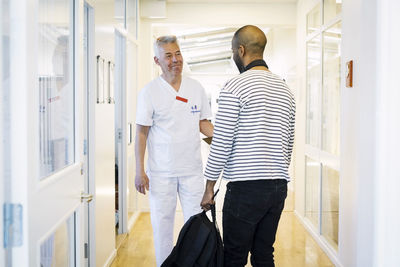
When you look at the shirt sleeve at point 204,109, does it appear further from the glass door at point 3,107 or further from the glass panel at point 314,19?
the glass panel at point 314,19

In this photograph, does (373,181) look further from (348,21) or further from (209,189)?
(348,21)

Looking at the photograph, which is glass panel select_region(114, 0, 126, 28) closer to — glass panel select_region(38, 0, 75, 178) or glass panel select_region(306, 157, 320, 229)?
glass panel select_region(38, 0, 75, 178)

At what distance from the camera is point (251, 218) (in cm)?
198

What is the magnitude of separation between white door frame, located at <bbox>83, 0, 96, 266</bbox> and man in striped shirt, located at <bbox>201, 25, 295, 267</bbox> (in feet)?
4.11

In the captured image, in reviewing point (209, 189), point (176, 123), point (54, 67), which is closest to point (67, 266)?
point (209, 189)

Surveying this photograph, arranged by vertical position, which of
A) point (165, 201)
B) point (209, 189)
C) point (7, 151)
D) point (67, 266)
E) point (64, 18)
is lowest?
point (67, 266)

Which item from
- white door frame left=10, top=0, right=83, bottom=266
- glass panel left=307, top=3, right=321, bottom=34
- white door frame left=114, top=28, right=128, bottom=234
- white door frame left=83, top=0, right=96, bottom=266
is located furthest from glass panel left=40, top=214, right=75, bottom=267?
glass panel left=307, top=3, right=321, bottom=34

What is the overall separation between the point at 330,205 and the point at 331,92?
1020 mm

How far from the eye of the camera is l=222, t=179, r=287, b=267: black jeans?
6.40 ft

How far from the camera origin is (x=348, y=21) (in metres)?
3.25

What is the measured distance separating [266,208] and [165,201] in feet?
2.69

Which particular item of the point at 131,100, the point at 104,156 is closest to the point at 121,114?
the point at 131,100

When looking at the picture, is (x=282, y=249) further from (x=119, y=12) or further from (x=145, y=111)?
(x=119, y=12)

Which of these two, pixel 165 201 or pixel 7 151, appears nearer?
pixel 7 151
